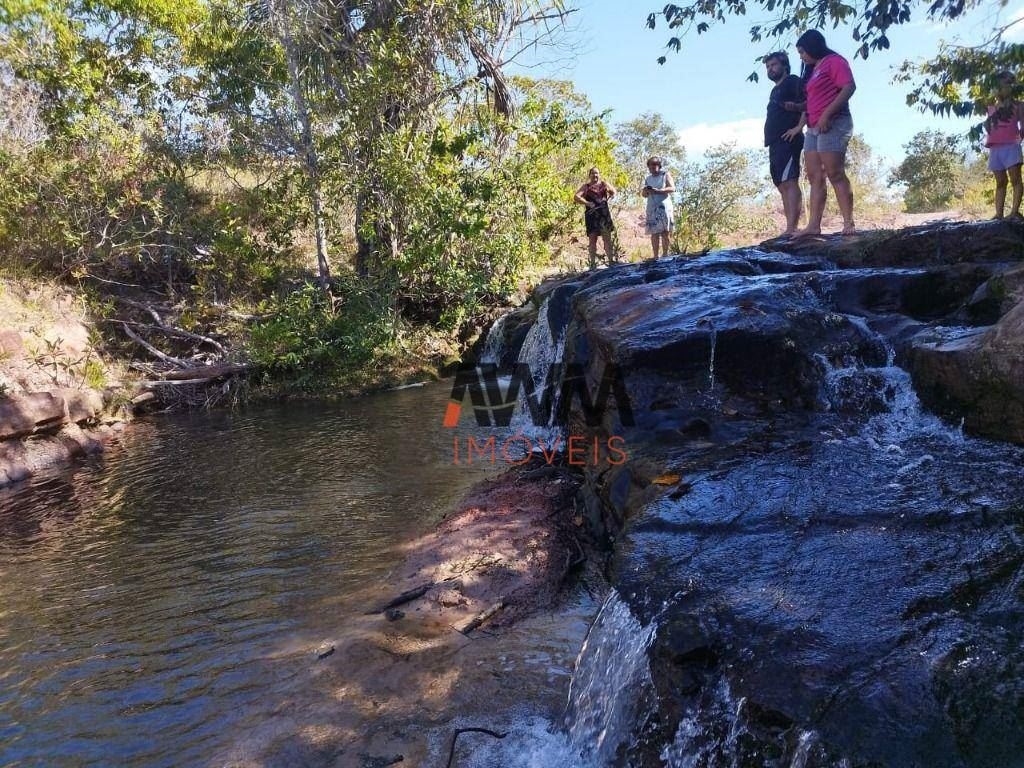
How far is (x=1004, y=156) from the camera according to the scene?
664 cm

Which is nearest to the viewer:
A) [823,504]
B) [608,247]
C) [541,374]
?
[823,504]

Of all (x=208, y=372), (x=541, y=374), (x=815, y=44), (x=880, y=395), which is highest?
(x=815, y=44)

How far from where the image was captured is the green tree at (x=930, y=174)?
1938cm

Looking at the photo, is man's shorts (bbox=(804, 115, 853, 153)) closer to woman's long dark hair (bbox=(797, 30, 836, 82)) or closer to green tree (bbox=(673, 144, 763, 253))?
woman's long dark hair (bbox=(797, 30, 836, 82))

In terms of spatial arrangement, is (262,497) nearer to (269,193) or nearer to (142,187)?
(269,193)

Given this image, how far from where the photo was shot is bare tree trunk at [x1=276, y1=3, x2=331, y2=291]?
10242mm

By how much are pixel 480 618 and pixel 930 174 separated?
2175cm

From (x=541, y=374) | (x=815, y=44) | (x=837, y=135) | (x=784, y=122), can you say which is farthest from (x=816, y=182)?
(x=541, y=374)

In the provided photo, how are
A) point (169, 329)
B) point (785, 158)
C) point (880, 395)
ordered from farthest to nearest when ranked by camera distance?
point (169, 329) → point (785, 158) → point (880, 395)

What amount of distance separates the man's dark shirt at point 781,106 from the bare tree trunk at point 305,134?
6491 mm

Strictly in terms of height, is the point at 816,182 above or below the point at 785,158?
below

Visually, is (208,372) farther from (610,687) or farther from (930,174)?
(930,174)

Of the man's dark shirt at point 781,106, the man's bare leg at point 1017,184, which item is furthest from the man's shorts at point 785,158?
the man's bare leg at point 1017,184

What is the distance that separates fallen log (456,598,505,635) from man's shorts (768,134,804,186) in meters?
5.61
